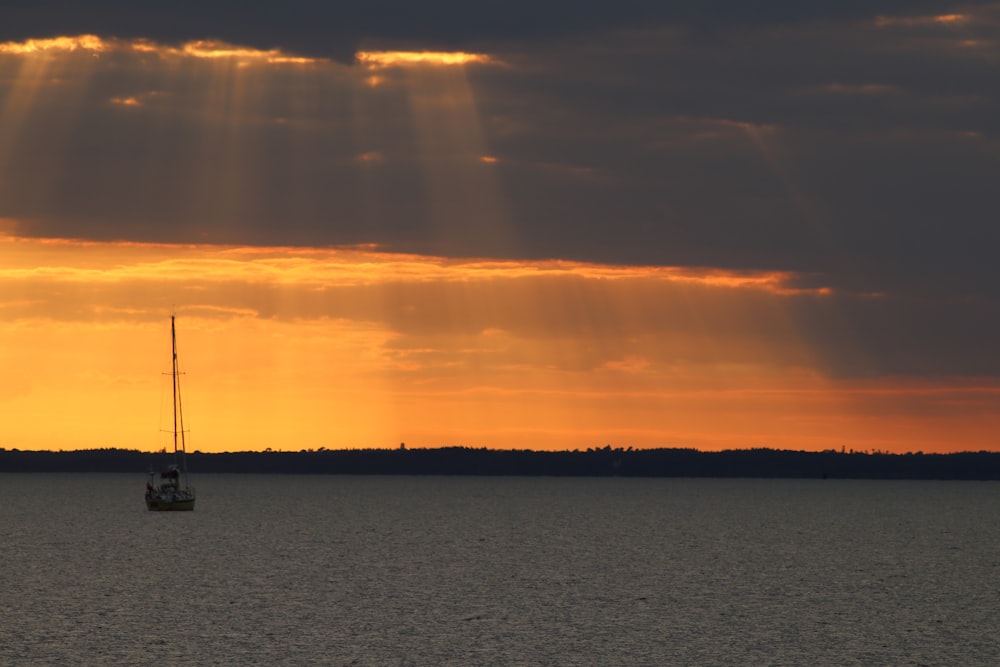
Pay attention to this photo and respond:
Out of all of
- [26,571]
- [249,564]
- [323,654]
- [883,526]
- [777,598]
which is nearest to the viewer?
[323,654]

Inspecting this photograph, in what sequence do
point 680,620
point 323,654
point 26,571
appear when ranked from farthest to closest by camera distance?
1. point 26,571
2. point 680,620
3. point 323,654

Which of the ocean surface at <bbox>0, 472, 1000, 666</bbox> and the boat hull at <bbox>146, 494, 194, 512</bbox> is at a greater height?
the boat hull at <bbox>146, 494, 194, 512</bbox>

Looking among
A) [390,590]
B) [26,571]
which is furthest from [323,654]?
[26,571]

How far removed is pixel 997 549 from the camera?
459 ft

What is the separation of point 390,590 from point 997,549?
252 feet

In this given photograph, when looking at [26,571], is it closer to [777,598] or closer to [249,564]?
[249,564]

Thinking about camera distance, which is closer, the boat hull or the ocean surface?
the ocean surface

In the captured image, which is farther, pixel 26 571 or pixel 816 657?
pixel 26 571

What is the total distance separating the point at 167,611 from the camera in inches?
3000

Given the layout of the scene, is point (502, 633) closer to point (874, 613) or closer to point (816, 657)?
point (816, 657)

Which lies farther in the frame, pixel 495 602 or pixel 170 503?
pixel 170 503

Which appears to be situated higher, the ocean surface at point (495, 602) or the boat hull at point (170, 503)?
the boat hull at point (170, 503)

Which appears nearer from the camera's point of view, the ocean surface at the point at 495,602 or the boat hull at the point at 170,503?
the ocean surface at the point at 495,602

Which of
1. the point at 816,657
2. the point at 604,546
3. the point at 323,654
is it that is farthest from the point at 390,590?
the point at 604,546
